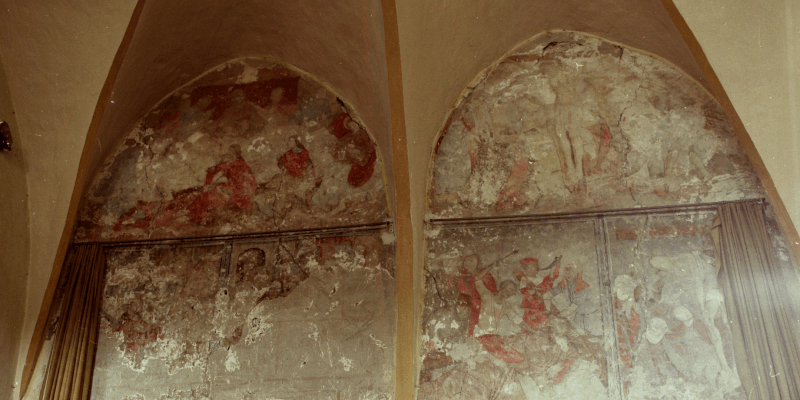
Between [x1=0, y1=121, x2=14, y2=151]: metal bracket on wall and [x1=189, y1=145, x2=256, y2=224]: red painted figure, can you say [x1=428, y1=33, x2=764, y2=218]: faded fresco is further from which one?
[x1=0, y1=121, x2=14, y2=151]: metal bracket on wall

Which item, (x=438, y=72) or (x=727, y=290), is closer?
(x=727, y=290)

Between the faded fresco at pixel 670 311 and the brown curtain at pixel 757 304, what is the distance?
0.27 ft

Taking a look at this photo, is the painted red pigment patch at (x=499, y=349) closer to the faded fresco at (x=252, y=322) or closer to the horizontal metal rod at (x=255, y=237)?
the faded fresco at (x=252, y=322)

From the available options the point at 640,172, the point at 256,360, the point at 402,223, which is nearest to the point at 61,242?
the point at 256,360

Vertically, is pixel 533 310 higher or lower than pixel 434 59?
lower

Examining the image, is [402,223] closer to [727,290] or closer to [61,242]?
[727,290]

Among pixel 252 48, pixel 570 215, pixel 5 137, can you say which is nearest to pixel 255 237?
pixel 252 48

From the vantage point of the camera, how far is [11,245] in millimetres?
5910

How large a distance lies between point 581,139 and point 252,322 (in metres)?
3.20

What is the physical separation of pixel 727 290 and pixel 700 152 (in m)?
1.15

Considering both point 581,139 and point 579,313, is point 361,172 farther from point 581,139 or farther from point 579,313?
point 579,313

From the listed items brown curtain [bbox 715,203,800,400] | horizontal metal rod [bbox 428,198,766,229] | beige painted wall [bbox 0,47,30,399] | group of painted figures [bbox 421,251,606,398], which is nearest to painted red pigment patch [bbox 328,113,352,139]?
horizontal metal rod [bbox 428,198,766,229]

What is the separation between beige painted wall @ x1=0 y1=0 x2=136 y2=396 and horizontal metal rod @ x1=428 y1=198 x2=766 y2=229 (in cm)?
307

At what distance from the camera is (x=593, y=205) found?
5.59 meters
